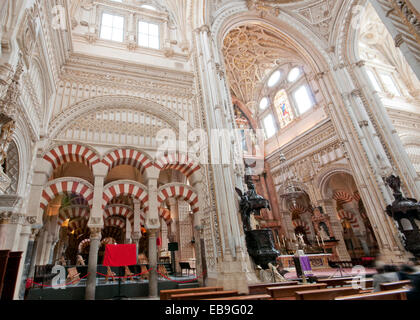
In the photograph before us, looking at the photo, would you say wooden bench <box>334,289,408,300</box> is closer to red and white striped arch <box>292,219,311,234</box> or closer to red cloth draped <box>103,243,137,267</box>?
red cloth draped <box>103,243,137,267</box>

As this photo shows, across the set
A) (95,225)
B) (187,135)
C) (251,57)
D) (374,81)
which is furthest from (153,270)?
(374,81)

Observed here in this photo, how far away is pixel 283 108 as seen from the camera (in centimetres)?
1659

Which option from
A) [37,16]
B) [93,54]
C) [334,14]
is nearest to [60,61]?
[93,54]

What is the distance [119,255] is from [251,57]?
1470 cm

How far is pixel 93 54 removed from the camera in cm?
932

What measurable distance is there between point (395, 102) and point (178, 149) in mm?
13567

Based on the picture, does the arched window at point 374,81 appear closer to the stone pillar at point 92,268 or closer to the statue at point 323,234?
the statue at point 323,234

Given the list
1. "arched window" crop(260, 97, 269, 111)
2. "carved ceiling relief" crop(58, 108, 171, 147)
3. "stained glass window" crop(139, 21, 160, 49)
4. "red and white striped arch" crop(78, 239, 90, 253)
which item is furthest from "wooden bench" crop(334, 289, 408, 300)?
"red and white striped arch" crop(78, 239, 90, 253)

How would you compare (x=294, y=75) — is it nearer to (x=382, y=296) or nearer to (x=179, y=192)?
(x=179, y=192)

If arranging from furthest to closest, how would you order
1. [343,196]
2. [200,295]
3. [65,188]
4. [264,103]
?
[264,103] < [343,196] < [65,188] < [200,295]

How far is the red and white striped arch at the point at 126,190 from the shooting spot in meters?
7.55

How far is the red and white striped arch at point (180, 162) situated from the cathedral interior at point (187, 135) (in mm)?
53

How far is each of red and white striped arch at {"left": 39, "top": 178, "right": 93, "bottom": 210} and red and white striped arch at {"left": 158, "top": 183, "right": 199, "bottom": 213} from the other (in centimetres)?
229

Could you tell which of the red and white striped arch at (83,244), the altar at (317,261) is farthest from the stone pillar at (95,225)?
the red and white striped arch at (83,244)
